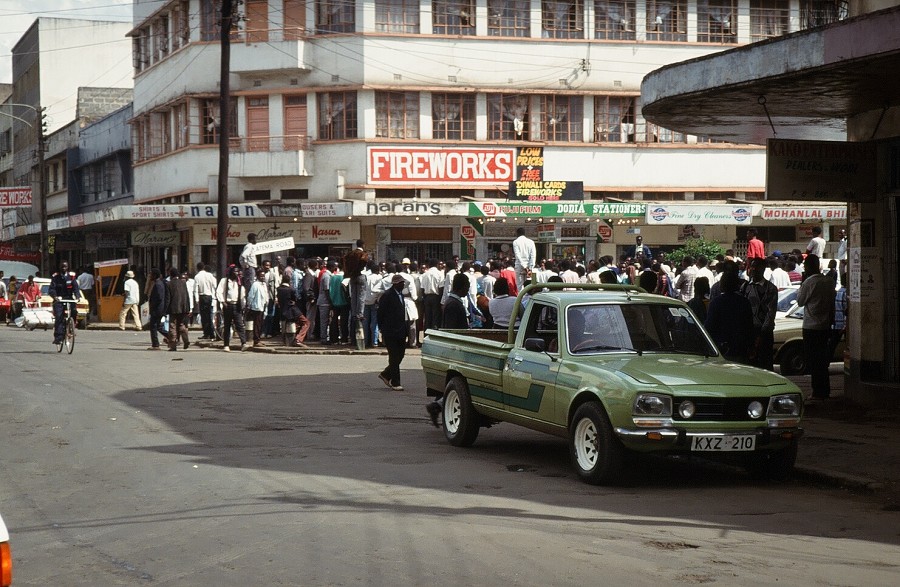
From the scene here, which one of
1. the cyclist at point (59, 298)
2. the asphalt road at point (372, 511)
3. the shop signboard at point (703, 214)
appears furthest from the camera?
the shop signboard at point (703, 214)

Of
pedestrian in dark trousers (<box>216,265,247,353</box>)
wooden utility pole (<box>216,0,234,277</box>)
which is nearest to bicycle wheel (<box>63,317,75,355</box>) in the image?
pedestrian in dark trousers (<box>216,265,247,353</box>)

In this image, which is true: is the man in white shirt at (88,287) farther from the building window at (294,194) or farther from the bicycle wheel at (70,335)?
the bicycle wheel at (70,335)

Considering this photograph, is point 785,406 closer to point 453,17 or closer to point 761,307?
point 761,307

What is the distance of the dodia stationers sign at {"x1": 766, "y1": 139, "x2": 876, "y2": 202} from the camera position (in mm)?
14109

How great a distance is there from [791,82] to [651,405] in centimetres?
536

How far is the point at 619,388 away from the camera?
9.60 metres

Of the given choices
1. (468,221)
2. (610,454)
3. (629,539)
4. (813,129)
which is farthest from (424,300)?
(629,539)

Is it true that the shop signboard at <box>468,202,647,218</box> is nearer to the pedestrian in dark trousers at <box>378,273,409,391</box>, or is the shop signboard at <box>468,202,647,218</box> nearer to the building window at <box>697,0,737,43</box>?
the building window at <box>697,0,737,43</box>

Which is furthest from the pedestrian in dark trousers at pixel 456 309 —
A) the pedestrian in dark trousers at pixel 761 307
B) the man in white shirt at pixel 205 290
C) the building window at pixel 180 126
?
the building window at pixel 180 126

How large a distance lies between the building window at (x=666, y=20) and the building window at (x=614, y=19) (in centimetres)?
70

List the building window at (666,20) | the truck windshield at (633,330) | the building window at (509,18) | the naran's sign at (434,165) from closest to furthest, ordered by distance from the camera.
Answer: the truck windshield at (633,330) < the naran's sign at (434,165) < the building window at (509,18) < the building window at (666,20)

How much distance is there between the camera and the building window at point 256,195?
42928 millimetres

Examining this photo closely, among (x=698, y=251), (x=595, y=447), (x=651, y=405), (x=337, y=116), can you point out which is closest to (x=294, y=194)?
(x=337, y=116)

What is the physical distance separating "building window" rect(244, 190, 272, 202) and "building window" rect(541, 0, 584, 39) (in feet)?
37.3
